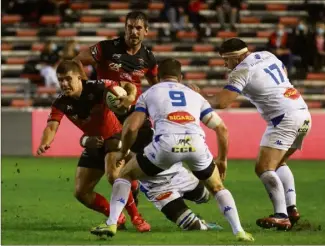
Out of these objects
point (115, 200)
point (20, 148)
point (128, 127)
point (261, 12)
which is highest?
point (128, 127)

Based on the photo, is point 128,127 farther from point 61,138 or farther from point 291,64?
point 291,64

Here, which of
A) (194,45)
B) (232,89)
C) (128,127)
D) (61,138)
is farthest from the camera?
(194,45)

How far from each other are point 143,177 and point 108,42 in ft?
8.03

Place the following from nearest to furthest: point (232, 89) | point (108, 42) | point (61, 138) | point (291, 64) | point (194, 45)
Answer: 1. point (232, 89)
2. point (108, 42)
3. point (61, 138)
4. point (291, 64)
5. point (194, 45)

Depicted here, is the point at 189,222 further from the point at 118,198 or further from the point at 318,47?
the point at 318,47

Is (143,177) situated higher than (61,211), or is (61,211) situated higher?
(143,177)

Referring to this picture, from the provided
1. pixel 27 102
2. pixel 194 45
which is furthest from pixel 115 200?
pixel 194 45

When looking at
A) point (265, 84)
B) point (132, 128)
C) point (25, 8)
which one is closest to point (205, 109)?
point (132, 128)

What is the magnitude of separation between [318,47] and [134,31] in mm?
14537

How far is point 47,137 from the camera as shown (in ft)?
34.5

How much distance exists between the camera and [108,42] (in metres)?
11.9

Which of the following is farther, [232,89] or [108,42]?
[108,42]

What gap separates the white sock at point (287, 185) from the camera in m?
11.5

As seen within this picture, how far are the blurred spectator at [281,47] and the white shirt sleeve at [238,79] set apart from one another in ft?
46.0
